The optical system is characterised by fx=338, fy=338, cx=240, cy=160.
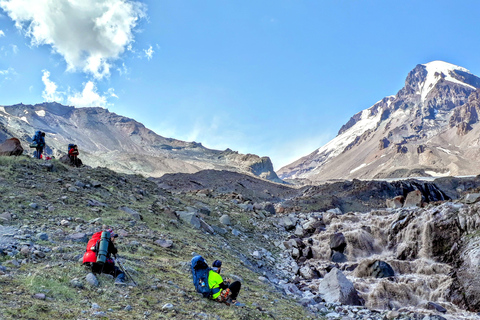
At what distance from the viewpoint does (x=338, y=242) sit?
21250 millimetres

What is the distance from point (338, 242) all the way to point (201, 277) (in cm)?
1453

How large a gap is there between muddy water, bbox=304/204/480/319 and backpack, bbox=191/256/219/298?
290 inches

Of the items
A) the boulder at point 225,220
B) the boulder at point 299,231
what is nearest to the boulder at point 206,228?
the boulder at point 225,220

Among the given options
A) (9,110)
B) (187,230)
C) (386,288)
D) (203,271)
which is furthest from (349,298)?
(9,110)

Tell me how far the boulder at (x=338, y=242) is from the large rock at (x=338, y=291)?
7.70 meters

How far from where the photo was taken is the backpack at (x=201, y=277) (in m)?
8.63

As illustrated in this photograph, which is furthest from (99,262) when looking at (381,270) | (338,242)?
(338,242)

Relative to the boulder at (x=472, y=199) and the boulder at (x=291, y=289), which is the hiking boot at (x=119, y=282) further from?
the boulder at (x=472, y=199)

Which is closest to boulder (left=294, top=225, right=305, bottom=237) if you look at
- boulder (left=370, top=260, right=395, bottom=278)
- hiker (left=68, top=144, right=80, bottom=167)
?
boulder (left=370, top=260, right=395, bottom=278)

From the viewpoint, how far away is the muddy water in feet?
43.9

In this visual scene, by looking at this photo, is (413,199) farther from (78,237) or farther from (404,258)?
(78,237)

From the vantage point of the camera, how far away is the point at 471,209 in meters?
16.5

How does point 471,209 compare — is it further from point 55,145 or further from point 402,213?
point 55,145

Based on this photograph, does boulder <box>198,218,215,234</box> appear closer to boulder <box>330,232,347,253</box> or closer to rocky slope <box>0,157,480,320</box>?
rocky slope <box>0,157,480,320</box>
